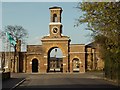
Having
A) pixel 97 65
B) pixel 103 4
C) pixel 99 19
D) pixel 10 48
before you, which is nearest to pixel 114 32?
pixel 99 19

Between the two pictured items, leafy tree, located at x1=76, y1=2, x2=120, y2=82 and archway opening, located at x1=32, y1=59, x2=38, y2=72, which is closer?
leafy tree, located at x1=76, y1=2, x2=120, y2=82

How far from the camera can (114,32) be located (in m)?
26.9

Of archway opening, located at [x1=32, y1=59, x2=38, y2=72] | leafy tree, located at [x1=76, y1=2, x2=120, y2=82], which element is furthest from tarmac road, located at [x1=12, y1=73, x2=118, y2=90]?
archway opening, located at [x1=32, y1=59, x2=38, y2=72]

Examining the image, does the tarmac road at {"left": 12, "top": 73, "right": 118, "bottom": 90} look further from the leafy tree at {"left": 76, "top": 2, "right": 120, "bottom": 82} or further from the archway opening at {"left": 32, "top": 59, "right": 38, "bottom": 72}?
the archway opening at {"left": 32, "top": 59, "right": 38, "bottom": 72}

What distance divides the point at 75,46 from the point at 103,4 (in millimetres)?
62249

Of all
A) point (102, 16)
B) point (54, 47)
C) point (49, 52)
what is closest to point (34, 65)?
point (49, 52)

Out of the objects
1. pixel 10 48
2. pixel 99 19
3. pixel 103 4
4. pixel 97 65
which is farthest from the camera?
pixel 97 65

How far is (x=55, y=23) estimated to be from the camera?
286 feet

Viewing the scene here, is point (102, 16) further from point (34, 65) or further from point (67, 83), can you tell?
point (34, 65)

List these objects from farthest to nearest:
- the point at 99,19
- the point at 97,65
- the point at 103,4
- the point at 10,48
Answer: the point at 97,65
the point at 10,48
the point at 99,19
the point at 103,4

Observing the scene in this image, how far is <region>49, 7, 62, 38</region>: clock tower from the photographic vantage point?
284 ft

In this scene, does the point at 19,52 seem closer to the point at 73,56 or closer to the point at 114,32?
the point at 73,56

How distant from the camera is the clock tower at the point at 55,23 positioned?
86562 mm

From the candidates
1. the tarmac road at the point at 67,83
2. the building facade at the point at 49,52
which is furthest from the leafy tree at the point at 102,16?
the building facade at the point at 49,52
